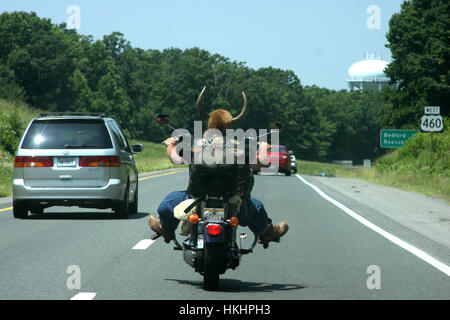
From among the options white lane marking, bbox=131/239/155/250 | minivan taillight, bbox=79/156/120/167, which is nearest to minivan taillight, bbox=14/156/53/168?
minivan taillight, bbox=79/156/120/167

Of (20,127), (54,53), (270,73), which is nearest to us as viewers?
(20,127)

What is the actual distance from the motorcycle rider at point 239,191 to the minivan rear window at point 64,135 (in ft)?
22.2

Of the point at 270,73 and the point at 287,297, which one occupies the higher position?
the point at 270,73

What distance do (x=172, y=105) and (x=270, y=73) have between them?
114ft

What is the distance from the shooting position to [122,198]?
1502cm

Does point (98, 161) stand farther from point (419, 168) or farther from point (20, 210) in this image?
point (419, 168)

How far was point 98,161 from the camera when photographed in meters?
14.7

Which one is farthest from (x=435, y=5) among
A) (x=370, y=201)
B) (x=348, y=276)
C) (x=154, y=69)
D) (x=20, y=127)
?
(x=154, y=69)

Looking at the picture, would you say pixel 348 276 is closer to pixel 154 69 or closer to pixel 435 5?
pixel 435 5

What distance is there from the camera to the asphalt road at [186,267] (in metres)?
7.64

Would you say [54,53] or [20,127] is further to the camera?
[54,53]

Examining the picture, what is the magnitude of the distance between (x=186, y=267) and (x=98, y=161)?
5.87 metres

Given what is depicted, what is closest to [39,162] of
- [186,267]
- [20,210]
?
[20,210]

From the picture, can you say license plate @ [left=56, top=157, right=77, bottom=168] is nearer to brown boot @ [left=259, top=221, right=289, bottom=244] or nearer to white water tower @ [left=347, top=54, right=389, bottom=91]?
brown boot @ [left=259, top=221, right=289, bottom=244]
